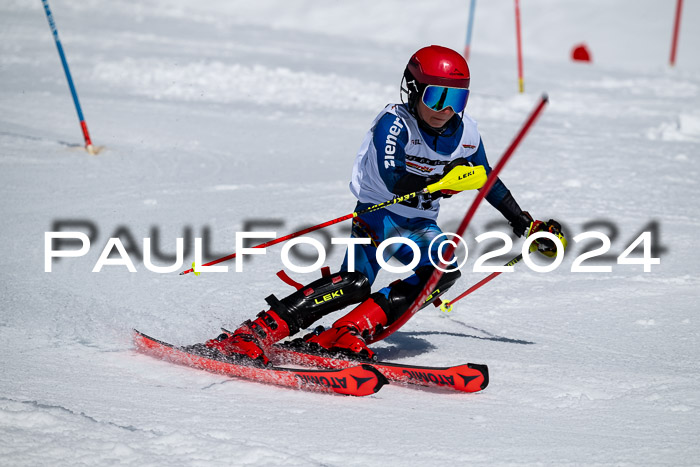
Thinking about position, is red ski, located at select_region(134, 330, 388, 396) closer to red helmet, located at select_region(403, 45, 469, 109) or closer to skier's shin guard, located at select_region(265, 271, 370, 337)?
skier's shin guard, located at select_region(265, 271, 370, 337)

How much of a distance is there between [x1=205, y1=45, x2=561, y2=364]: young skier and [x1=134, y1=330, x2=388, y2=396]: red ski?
9 cm

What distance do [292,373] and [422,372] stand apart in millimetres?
622

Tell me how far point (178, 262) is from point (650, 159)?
20.3 feet

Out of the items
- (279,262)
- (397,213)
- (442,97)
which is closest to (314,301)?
(397,213)

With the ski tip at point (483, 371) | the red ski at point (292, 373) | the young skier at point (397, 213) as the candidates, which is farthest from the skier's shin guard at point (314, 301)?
the ski tip at point (483, 371)

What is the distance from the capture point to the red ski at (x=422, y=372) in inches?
147

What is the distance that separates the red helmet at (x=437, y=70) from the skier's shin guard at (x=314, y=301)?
3.35 ft

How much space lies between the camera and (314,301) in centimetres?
404

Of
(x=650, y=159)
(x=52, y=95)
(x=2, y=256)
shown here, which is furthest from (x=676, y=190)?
(x=52, y=95)

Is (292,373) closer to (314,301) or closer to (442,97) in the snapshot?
(314,301)

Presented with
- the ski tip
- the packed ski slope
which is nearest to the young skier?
the packed ski slope

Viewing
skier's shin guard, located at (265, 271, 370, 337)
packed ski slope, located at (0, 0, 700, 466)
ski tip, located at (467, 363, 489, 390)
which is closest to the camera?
packed ski slope, located at (0, 0, 700, 466)

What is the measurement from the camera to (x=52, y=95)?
11.5 m

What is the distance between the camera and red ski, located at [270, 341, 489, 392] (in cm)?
373
